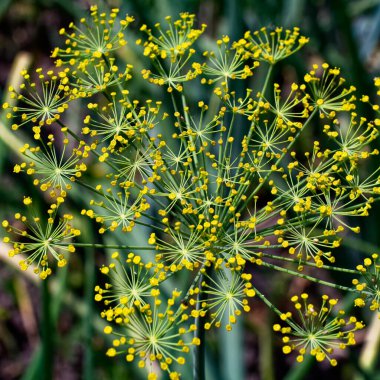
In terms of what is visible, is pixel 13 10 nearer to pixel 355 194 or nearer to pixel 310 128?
pixel 310 128

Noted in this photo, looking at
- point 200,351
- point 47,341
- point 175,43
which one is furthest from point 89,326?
point 175,43

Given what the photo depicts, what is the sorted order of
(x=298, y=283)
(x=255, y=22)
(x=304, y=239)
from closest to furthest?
(x=304, y=239), (x=255, y=22), (x=298, y=283)

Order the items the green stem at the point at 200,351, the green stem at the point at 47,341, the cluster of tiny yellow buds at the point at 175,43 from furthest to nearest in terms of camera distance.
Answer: the green stem at the point at 47,341, the cluster of tiny yellow buds at the point at 175,43, the green stem at the point at 200,351

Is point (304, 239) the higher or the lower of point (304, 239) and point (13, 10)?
the lower

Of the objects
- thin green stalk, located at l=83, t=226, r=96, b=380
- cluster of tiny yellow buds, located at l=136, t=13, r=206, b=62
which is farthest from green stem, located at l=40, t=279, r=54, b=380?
cluster of tiny yellow buds, located at l=136, t=13, r=206, b=62

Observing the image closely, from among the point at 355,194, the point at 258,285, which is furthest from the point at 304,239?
the point at 258,285

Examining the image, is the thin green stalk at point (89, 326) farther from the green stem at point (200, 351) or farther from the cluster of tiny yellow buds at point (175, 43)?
the cluster of tiny yellow buds at point (175, 43)

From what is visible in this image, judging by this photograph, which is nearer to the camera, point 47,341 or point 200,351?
point 200,351

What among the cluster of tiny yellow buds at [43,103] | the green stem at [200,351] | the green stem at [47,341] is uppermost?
the cluster of tiny yellow buds at [43,103]

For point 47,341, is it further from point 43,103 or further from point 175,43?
point 175,43

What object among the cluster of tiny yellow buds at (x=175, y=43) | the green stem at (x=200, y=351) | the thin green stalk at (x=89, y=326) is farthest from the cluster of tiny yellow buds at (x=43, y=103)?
the thin green stalk at (x=89, y=326)

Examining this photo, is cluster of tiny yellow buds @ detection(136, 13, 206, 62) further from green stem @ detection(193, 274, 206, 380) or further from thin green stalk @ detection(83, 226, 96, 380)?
thin green stalk @ detection(83, 226, 96, 380)
